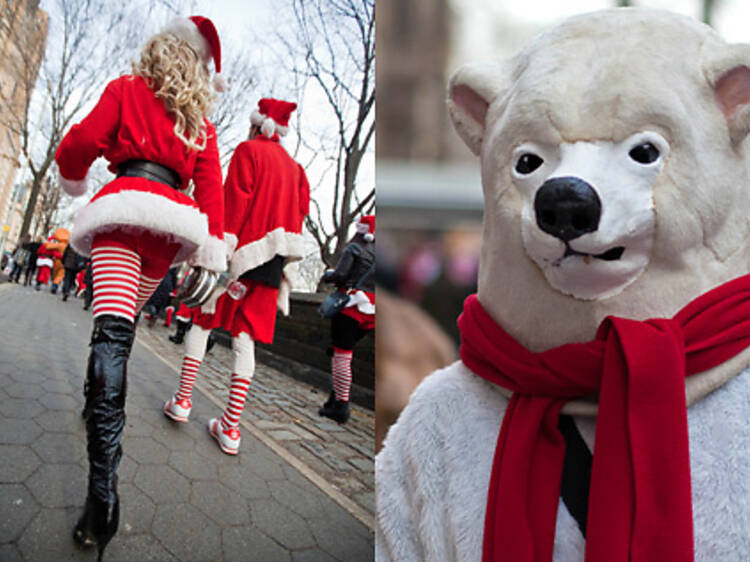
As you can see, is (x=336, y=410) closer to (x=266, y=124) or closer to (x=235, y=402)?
(x=235, y=402)

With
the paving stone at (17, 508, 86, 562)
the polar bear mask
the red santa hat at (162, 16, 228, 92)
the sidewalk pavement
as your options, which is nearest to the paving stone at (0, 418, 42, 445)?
the sidewalk pavement

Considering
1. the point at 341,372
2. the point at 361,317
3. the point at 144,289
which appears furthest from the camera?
the point at 361,317

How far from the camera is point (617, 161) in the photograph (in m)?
0.48

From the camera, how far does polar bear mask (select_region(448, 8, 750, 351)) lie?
0.48 meters

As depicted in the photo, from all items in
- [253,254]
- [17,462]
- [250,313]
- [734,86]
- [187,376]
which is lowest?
[17,462]

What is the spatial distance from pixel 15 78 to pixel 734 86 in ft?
2.93

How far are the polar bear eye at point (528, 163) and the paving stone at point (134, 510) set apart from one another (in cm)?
64

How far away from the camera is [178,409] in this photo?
0.80m

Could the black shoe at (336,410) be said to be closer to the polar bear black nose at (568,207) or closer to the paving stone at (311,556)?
the paving stone at (311,556)

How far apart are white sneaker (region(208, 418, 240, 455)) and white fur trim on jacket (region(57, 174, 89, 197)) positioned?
41 cm

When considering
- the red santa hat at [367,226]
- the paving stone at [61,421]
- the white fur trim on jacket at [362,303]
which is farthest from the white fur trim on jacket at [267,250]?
the white fur trim on jacket at [362,303]

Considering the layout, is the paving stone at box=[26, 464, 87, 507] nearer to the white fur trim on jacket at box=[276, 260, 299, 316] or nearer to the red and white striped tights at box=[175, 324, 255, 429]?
the red and white striped tights at box=[175, 324, 255, 429]

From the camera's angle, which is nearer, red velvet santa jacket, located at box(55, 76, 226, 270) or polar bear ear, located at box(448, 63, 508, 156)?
polar bear ear, located at box(448, 63, 508, 156)

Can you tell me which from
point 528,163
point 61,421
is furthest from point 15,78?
point 528,163
